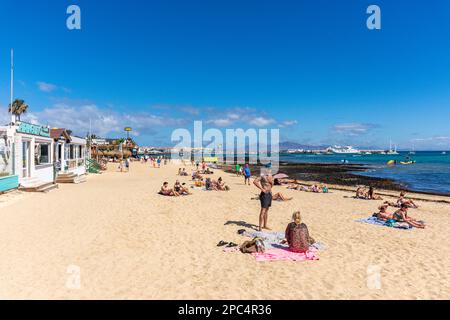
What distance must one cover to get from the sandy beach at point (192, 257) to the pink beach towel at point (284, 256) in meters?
0.18

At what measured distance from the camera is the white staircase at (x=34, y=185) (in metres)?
16.5

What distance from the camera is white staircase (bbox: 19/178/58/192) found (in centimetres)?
1651

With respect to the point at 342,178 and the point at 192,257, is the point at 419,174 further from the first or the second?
the point at 192,257

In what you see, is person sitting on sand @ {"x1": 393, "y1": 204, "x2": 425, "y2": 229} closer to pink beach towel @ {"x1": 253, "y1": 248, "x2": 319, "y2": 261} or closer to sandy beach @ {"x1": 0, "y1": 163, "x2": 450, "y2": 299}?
sandy beach @ {"x1": 0, "y1": 163, "x2": 450, "y2": 299}

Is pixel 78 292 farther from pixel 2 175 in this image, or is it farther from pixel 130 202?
pixel 2 175

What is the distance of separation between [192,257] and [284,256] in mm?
2199

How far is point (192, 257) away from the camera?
718cm

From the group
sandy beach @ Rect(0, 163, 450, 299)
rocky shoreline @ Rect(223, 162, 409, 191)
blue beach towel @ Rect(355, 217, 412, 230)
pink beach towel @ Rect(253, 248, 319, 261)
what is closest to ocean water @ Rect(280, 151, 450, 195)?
rocky shoreline @ Rect(223, 162, 409, 191)

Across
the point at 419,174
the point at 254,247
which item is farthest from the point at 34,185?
the point at 419,174

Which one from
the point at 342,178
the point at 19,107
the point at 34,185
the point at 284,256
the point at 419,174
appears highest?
the point at 19,107

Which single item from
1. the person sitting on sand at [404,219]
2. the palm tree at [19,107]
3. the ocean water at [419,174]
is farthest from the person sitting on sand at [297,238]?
the palm tree at [19,107]

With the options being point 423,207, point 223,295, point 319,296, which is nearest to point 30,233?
point 223,295

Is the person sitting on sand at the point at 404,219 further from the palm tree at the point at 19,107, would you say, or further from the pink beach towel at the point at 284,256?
the palm tree at the point at 19,107

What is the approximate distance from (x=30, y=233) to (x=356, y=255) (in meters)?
9.14
